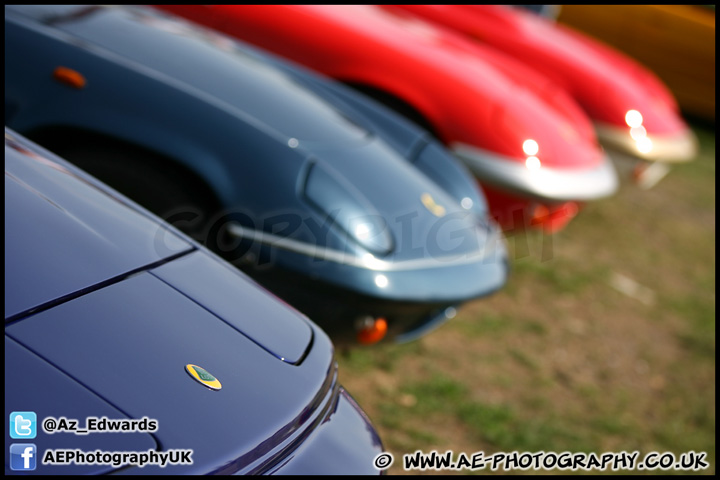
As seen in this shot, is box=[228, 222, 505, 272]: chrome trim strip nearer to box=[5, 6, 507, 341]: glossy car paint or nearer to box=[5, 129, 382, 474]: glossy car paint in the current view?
box=[5, 6, 507, 341]: glossy car paint

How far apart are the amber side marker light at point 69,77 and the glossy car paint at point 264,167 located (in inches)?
0.7

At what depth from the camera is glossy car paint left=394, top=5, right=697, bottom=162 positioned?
4.75 metres

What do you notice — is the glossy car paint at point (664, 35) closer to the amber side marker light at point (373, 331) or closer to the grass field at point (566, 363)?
the grass field at point (566, 363)

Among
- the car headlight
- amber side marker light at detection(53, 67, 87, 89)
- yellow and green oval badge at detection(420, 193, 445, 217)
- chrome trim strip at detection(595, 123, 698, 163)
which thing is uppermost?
amber side marker light at detection(53, 67, 87, 89)

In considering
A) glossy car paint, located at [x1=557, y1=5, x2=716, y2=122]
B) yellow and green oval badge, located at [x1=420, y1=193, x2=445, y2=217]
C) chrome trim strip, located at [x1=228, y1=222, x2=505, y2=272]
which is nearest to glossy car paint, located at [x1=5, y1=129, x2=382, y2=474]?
chrome trim strip, located at [x1=228, y1=222, x2=505, y2=272]

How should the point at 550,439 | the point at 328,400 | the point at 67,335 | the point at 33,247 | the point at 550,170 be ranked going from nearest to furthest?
the point at 67,335, the point at 33,247, the point at 328,400, the point at 550,439, the point at 550,170

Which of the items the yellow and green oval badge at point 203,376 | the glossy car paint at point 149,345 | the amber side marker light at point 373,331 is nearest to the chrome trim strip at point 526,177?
the amber side marker light at point 373,331

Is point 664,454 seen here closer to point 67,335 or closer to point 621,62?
point 67,335

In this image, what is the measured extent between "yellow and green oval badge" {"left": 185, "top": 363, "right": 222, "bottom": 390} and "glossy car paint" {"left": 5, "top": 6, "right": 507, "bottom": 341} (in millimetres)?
988

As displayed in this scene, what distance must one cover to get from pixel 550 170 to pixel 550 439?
133 cm

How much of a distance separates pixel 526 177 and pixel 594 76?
171cm

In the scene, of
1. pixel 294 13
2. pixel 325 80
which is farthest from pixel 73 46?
pixel 294 13

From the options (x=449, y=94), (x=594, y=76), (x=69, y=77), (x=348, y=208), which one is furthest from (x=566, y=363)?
(x=69, y=77)

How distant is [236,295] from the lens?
1653mm
